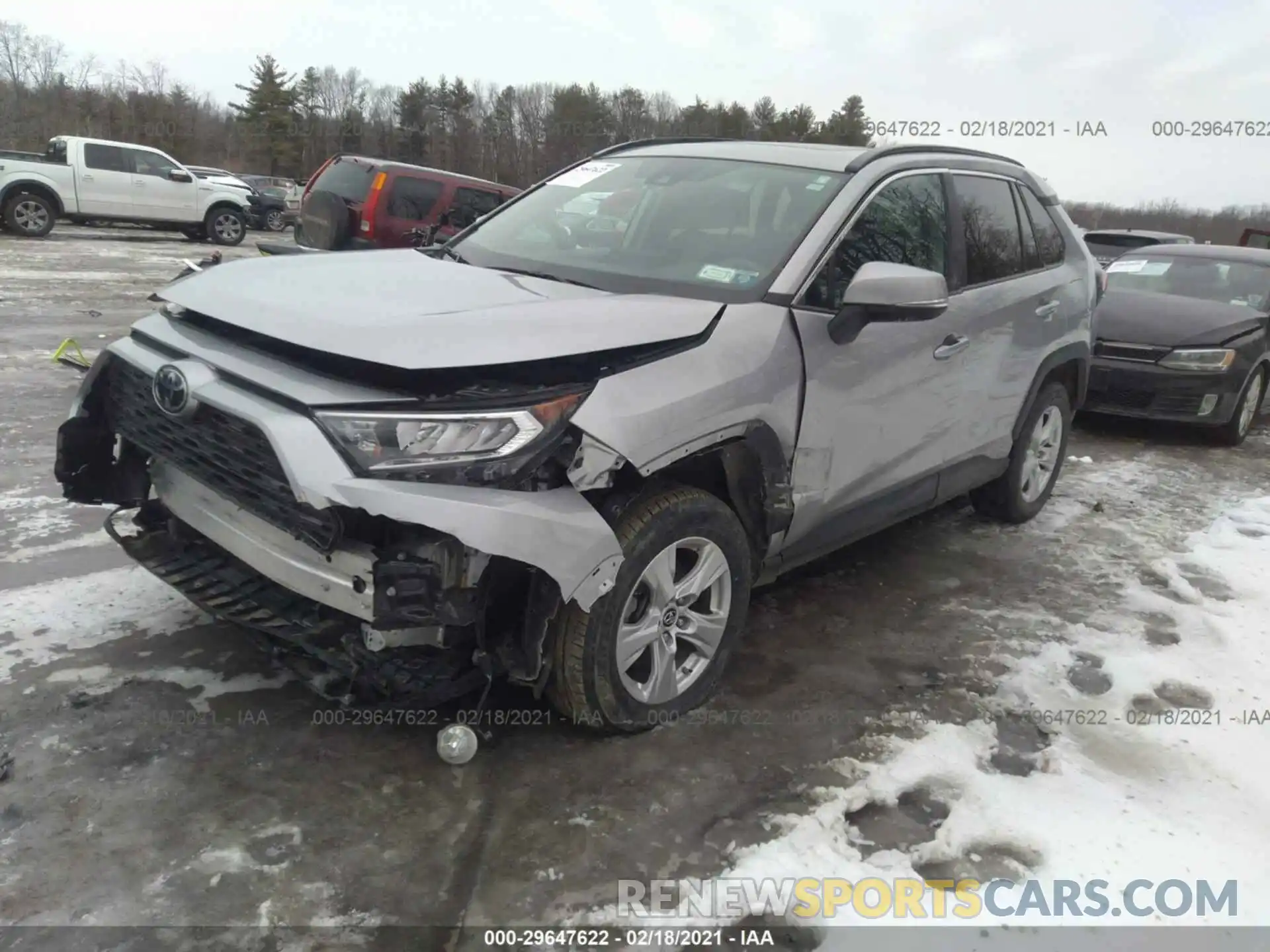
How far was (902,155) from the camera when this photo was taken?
373 cm

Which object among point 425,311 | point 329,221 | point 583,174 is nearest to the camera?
point 425,311

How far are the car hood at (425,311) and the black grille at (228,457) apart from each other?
0.90 feet

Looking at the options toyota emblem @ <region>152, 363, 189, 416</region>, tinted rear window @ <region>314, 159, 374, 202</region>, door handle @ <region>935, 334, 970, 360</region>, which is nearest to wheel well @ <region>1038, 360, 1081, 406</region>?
door handle @ <region>935, 334, 970, 360</region>

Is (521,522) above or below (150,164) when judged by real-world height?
below

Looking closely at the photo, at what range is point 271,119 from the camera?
59781mm

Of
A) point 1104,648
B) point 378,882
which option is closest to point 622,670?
point 378,882

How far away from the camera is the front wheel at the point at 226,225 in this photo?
63.7ft

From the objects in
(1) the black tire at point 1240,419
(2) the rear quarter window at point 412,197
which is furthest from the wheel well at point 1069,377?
(2) the rear quarter window at point 412,197

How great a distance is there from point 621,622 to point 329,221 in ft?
10.5

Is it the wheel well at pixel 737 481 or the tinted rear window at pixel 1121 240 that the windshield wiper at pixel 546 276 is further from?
the tinted rear window at pixel 1121 240

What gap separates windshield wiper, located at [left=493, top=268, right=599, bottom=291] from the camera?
10.5 ft

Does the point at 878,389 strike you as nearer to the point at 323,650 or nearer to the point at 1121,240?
the point at 323,650

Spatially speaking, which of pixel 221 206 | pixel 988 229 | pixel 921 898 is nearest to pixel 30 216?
pixel 221 206

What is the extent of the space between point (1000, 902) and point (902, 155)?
2.77 m
